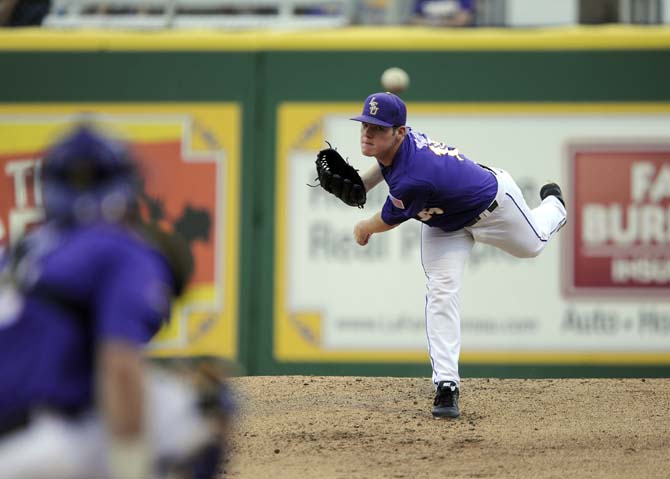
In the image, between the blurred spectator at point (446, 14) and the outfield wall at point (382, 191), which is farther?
the blurred spectator at point (446, 14)

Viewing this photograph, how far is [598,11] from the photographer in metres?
9.15

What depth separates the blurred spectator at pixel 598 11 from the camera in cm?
901

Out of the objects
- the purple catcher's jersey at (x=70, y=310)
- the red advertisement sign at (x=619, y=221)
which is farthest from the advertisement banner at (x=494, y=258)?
the purple catcher's jersey at (x=70, y=310)

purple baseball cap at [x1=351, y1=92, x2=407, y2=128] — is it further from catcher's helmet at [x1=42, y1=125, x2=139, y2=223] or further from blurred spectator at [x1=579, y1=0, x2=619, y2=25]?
catcher's helmet at [x1=42, y1=125, x2=139, y2=223]

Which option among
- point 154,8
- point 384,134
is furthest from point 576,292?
point 154,8

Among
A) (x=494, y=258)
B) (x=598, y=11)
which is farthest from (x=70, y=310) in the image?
(x=598, y=11)

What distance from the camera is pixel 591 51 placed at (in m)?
8.16

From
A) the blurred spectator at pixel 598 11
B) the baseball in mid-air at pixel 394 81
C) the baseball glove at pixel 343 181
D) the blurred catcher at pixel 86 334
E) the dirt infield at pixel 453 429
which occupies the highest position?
the blurred spectator at pixel 598 11

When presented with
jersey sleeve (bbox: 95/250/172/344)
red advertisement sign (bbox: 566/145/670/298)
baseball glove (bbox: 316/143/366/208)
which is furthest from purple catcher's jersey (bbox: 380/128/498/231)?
jersey sleeve (bbox: 95/250/172/344)

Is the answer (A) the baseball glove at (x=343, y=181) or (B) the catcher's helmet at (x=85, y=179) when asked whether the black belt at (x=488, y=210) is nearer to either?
(A) the baseball glove at (x=343, y=181)

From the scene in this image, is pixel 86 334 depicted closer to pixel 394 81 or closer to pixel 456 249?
pixel 456 249

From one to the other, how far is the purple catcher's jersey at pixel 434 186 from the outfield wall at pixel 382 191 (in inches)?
55.2

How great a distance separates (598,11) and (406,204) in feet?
11.9

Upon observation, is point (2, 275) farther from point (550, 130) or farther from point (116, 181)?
point (550, 130)
